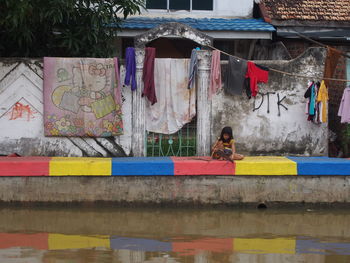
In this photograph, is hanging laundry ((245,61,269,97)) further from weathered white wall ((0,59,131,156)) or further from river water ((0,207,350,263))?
weathered white wall ((0,59,131,156))

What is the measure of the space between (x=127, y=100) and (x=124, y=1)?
2.14 meters

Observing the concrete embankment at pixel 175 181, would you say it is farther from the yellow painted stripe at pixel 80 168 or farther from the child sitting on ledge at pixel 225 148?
the child sitting on ledge at pixel 225 148

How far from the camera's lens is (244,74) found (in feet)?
35.7

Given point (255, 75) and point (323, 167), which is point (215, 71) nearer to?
point (255, 75)

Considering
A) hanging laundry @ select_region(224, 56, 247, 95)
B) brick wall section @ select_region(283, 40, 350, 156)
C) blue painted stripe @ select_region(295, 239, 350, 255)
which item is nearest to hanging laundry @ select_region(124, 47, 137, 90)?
hanging laundry @ select_region(224, 56, 247, 95)

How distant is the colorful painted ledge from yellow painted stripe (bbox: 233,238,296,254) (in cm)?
183

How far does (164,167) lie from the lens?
9.96m

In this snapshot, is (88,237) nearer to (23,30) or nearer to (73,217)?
(73,217)

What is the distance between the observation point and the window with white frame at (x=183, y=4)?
50.6 ft

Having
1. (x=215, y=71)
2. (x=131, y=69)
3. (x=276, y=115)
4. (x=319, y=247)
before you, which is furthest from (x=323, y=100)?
(x=319, y=247)

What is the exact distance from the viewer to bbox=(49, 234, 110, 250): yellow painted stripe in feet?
25.6

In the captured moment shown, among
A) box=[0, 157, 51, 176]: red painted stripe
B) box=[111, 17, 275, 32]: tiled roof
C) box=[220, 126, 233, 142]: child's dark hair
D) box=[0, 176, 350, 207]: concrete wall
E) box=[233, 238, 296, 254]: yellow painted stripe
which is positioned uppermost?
box=[111, 17, 275, 32]: tiled roof

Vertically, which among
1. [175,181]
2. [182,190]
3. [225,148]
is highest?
[225,148]

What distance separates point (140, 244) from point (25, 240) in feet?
4.83
